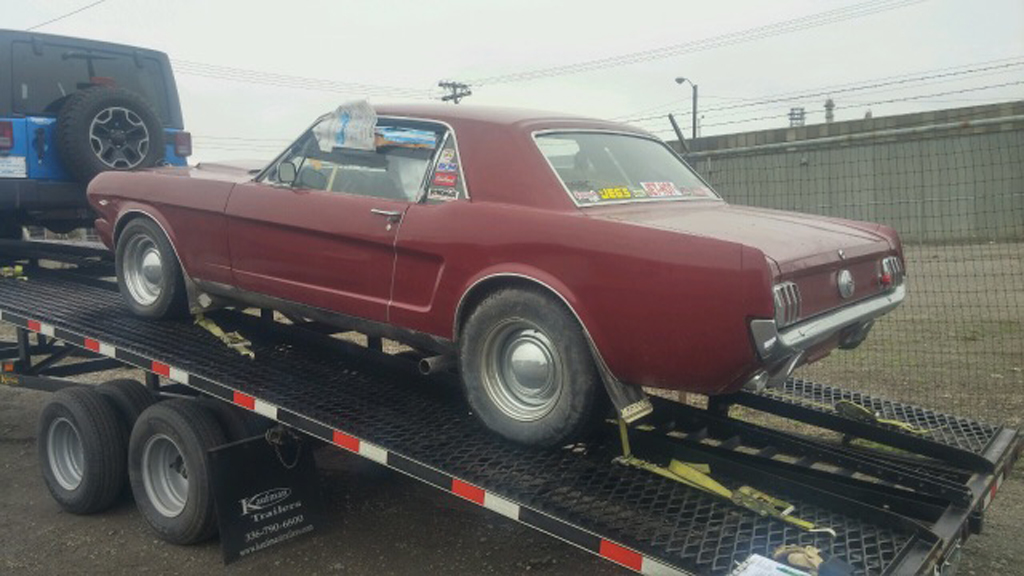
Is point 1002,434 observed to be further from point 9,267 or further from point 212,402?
point 9,267

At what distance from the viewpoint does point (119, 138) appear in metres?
6.15

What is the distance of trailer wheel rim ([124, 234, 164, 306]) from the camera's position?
5078 millimetres

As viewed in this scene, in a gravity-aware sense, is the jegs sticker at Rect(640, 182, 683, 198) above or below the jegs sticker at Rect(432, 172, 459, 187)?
below

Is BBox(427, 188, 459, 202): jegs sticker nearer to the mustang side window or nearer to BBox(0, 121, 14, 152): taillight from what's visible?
the mustang side window

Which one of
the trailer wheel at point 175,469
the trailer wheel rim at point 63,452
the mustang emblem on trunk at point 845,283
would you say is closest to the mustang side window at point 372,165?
the trailer wheel at point 175,469

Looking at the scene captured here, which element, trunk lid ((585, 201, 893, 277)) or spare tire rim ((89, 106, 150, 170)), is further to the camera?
spare tire rim ((89, 106, 150, 170))

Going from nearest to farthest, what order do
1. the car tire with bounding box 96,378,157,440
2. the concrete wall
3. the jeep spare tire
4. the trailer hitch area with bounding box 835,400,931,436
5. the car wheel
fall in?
the car wheel → the trailer hitch area with bounding box 835,400,931,436 → the car tire with bounding box 96,378,157,440 → the jeep spare tire → the concrete wall

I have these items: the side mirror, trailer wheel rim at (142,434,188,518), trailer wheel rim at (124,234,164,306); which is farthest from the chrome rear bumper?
trailer wheel rim at (124,234,164,306)

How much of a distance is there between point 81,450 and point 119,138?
7.88ft

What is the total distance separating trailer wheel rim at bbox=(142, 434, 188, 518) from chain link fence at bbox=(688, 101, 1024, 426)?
4.58m

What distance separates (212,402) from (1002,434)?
3740mm

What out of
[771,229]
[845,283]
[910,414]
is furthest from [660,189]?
[910,414]

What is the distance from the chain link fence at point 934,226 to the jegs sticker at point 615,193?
2922 millimetres

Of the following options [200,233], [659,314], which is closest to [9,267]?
[200,233]
